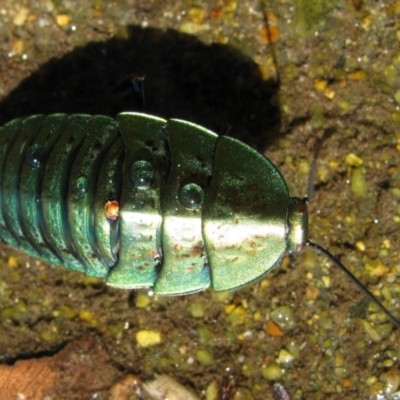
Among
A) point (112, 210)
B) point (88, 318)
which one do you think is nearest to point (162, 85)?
point (112, 210)

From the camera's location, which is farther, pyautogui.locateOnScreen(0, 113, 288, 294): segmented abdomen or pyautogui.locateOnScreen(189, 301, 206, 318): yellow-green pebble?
pyautogui.locateOnScreen(189, 301, 206, 318): yellow-green pebble

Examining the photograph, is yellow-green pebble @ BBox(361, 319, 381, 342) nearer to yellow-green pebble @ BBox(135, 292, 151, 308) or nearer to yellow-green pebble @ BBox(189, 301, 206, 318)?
yellow-green pebble @ BBox(189, 301, 206, 318)

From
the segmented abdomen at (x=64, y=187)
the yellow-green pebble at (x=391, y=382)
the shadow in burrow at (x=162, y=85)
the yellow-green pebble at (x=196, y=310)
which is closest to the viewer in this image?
the segmented abdomen at (x=64, y=187)

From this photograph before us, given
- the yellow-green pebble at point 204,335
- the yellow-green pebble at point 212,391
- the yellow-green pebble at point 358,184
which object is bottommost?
the yellow-green pebble at point 212,391

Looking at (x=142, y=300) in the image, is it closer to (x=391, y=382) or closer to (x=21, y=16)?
(x=391, y=382)

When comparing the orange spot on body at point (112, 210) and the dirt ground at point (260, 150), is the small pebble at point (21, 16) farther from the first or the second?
the orange spot on body at point (112, 210)

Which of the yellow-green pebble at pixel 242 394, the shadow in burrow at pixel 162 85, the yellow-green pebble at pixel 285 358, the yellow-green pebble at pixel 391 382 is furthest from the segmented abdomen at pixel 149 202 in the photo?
the yellow-green pebble at pixel 391 382

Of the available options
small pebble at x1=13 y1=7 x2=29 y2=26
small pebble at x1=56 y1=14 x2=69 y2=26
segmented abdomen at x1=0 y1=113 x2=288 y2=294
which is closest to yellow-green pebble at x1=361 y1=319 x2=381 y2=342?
segmented abdomen at x1=0 y1=113 x2=288 y2=294
